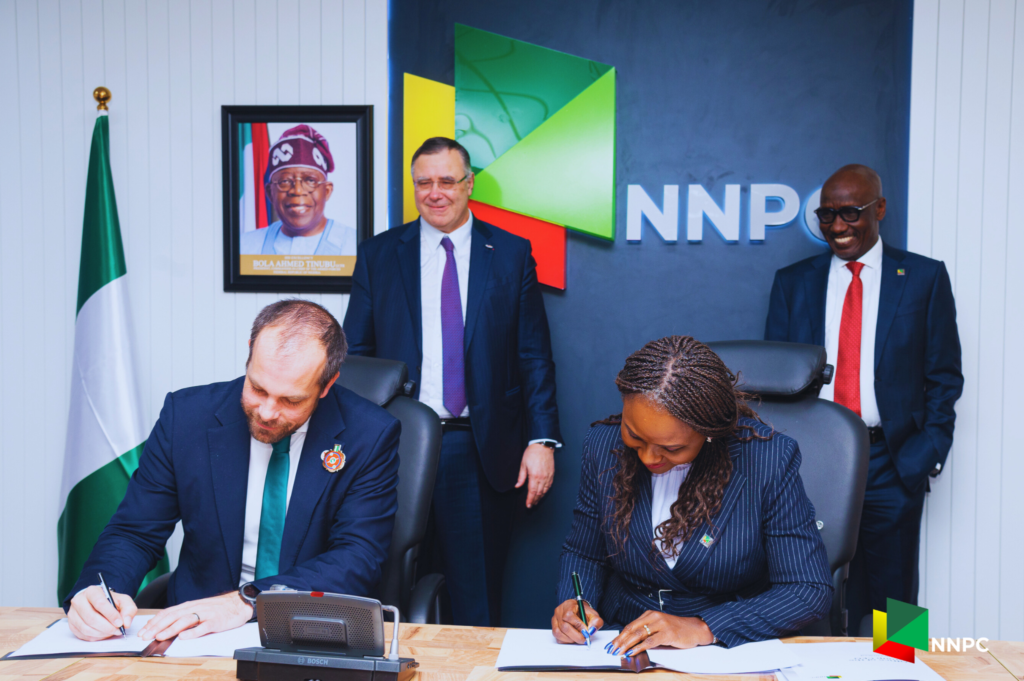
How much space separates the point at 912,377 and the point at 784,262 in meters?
0.64

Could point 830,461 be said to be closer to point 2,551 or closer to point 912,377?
point 912,377

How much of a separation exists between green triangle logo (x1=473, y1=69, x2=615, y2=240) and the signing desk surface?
1.92 m

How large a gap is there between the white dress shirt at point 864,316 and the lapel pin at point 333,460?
66.7 inches

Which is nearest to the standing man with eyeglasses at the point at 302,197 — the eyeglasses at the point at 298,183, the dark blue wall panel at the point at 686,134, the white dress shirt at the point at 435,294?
the eyeglasses at the point at 298,183

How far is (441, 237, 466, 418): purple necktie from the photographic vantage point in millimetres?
2633

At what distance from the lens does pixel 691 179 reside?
2998 millimetres

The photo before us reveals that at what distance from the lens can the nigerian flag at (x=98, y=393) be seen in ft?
9.75

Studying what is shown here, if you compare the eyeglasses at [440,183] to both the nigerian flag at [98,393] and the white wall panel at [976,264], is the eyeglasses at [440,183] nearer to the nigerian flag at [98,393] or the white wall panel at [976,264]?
the nigerian flag at [98,393]

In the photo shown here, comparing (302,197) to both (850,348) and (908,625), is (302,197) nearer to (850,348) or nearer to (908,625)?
(850,348)

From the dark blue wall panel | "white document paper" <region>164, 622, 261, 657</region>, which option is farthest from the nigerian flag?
"white document paper" <region>164, 622, 261, 657</region>

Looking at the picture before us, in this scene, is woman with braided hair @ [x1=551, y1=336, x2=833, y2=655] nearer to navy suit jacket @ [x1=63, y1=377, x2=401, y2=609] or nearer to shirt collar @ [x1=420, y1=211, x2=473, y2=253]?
navy suit jacket @ [x1=63, y1=377, x2=401, y2=609]

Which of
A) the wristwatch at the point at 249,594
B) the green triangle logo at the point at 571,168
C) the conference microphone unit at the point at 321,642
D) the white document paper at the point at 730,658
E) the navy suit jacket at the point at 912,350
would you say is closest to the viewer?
the conference microphone unit at the point at 321,642

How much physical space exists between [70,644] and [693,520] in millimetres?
1205

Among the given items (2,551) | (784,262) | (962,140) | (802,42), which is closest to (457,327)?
(784,262)
